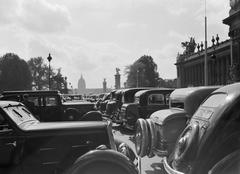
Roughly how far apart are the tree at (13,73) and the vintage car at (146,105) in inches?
2897

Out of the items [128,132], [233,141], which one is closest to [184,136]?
[233,141]

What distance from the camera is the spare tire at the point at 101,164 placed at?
18.8 feet

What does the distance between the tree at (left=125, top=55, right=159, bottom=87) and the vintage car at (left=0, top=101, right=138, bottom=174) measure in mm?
111261

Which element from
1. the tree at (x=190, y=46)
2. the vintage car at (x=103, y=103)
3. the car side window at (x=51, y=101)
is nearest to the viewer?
the car side window at (x=51, y=101)

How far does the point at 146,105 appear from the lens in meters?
17.4

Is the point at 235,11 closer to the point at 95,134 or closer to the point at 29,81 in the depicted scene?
the point at 29,81

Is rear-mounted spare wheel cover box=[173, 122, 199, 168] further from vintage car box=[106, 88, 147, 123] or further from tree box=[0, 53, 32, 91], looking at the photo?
tree box=[0, 53, 32, 91]

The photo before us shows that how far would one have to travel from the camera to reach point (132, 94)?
69.0 ft

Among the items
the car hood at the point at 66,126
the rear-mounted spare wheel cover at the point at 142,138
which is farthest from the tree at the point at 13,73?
the car hood at the point at 66,126

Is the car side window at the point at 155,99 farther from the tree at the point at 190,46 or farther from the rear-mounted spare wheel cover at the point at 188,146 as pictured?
the tree at the point at 190,46

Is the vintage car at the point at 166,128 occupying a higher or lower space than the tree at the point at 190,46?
lower

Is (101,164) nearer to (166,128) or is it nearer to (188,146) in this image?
(188,146)

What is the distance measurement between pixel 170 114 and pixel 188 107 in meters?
0.52

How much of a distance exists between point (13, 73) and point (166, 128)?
278 feet
